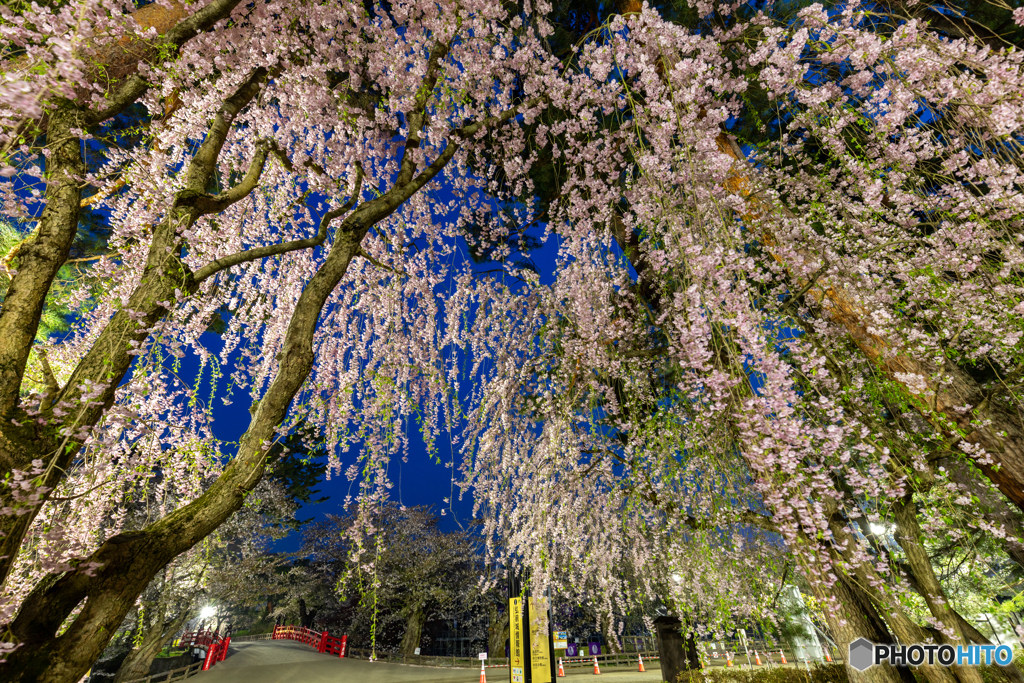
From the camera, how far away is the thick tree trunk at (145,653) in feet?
32.4

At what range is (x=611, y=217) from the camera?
197 inches

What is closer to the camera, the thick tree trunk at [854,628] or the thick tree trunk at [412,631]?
the thick tree trunk at [854,628]

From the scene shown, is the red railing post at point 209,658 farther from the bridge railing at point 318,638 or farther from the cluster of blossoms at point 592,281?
the cluster of blossoms at point 592,281

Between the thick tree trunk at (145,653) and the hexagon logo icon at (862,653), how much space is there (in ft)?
47.9

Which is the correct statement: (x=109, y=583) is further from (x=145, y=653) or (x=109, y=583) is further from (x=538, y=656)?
(x=145, y=653)

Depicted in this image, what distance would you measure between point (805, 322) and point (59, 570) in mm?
5682

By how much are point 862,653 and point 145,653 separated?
1505cm

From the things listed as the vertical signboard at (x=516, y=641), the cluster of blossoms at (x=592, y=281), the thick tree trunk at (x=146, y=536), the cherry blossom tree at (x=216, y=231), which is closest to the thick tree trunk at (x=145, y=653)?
the cherry blossom tree at (x=216, y=231)

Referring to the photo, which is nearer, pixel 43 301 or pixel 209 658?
pixel 43 301

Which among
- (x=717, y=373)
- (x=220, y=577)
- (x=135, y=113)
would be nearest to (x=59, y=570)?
(x=717, y=373)

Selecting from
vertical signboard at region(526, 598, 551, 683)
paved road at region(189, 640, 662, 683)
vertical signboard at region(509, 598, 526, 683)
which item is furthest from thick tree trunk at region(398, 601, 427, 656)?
vertical signboard at region(526, 598, 551, 683)

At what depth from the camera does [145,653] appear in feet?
33.4

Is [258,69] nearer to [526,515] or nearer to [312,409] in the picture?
[312,409]

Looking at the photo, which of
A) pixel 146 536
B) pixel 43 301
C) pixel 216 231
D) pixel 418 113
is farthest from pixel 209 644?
pixel 418 113
